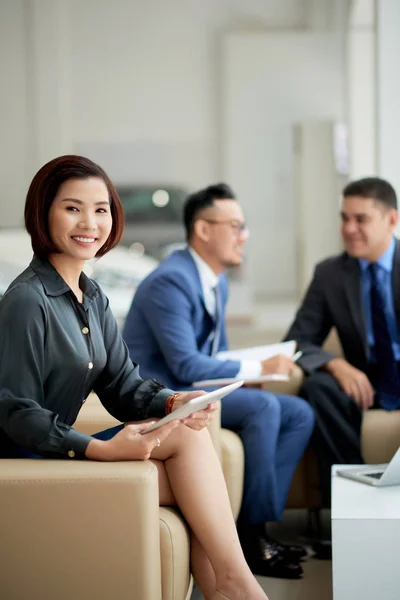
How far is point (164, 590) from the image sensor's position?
210cm

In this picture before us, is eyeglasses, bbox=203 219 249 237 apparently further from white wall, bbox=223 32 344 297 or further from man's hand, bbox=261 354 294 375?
white wall, bbox=223 32 344 297

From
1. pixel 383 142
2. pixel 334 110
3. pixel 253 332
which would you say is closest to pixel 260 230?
pixel 334 110

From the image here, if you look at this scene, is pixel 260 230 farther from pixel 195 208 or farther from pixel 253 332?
pixel 195 208

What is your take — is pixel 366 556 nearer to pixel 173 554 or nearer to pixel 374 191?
pixel 173 554

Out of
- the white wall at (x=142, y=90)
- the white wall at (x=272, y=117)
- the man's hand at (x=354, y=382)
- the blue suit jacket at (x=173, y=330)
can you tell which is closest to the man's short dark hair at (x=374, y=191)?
the man's hand at (x=354, y=382)

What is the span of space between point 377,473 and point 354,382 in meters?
0.78

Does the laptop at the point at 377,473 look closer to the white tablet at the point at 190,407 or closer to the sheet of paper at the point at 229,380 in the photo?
the sheet of paper at the point at 229,380

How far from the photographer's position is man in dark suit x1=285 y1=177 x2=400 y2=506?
3.48 metres

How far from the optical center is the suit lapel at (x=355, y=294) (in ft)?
11.7

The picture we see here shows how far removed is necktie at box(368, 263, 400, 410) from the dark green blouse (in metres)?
1.38

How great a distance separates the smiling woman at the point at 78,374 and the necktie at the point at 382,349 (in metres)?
1.39

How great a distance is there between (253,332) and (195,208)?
5654 mm

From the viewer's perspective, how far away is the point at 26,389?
2.02 m

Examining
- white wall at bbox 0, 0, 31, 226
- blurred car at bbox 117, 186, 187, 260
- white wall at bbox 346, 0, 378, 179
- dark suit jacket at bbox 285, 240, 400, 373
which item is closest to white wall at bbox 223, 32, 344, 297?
blurred car at bbox 117, 186, 187, 260
